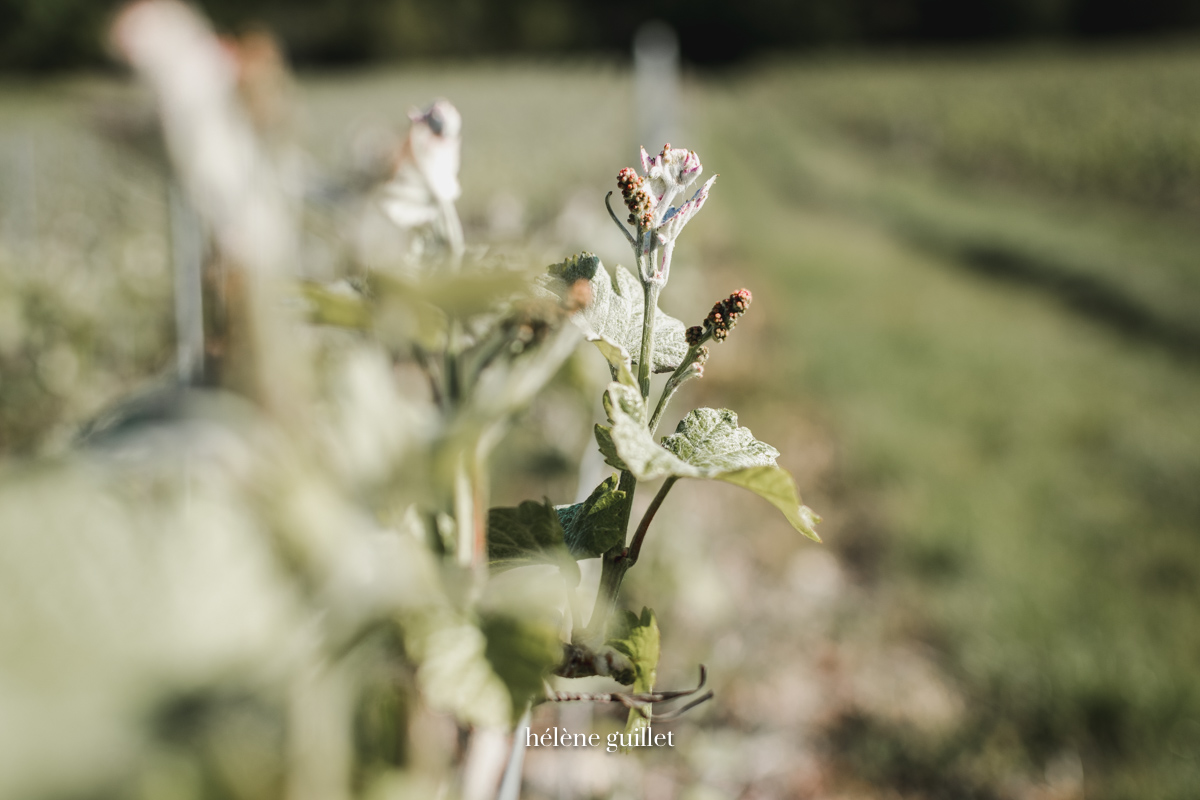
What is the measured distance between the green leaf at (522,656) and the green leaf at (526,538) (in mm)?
59

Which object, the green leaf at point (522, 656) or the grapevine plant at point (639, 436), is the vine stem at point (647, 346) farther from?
the green leaf at point (522, 656)

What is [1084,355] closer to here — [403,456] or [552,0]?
[403,456]

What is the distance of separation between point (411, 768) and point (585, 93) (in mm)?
7335

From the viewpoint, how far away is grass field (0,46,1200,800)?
151 cm

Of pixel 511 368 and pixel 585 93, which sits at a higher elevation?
pixel 585 93

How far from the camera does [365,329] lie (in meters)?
0.36

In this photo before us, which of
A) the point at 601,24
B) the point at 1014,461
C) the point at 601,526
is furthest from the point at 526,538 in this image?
the point at 601,24

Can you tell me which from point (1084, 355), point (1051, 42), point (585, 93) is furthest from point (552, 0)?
point (1084, 355)

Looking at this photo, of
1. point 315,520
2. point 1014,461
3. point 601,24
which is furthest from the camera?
point 601,24

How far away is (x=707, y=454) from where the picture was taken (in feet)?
1.03

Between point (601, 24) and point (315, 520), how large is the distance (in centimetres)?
3081

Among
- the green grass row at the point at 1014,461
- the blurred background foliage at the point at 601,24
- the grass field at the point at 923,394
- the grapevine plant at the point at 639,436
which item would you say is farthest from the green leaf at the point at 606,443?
the blurred background foliage at the point at 601,24

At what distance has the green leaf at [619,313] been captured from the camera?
32 cm

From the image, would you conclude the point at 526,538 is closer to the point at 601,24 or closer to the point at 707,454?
the point at 707,454
